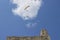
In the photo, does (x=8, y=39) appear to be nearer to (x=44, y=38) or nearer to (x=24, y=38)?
(x=24, y=38)

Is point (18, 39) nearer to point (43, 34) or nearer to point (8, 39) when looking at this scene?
point (8, 39)

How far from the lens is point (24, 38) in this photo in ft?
24.2

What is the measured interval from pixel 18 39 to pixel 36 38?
80 centimetres

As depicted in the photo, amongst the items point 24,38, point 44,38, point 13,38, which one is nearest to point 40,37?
point 44,38

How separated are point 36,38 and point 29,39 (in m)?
0.31

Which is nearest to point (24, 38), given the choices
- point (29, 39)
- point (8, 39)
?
point (29, 39)

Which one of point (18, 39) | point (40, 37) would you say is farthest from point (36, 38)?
point (18, 39)

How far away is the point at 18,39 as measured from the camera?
24.2 feet

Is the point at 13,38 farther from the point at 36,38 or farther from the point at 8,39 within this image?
the point at 36,38

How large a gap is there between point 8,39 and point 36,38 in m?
1.23

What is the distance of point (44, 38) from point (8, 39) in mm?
1585

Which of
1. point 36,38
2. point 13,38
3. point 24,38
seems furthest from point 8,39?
point 36,38

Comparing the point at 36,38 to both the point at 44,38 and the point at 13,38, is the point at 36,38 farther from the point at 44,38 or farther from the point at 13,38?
the point at 13,38

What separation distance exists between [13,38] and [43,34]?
1.40 m
